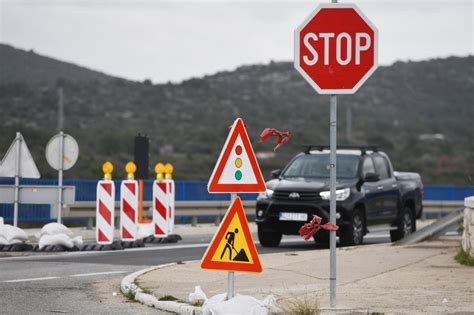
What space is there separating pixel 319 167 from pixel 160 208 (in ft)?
11.2

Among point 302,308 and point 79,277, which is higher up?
point 302,308

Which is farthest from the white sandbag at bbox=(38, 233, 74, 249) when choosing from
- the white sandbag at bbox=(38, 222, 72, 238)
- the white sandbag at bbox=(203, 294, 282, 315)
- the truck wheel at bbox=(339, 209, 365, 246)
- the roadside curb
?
the white sandbag at bbox=(203, 294, 282, 315)

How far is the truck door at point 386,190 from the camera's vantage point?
22.0 meters

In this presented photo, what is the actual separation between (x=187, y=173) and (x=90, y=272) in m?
40.6

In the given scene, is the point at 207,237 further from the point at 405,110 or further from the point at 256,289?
the point at 405,110

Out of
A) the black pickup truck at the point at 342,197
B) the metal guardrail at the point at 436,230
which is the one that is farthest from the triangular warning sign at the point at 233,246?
the metal guardrail at the point at 436,230

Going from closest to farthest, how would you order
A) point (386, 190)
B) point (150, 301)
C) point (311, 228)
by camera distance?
point (311, 228), point (150, 301), point (386, 190)

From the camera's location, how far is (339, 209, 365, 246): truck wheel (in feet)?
66.8

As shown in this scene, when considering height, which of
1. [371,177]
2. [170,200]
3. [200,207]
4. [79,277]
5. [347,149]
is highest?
[347,149]

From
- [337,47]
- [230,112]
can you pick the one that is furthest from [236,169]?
[230,112]

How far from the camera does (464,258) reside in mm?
15633

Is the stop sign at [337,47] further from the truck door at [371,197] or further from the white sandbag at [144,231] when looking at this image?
the white sandbag at [144,231]

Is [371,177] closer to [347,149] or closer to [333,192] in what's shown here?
[347,149]

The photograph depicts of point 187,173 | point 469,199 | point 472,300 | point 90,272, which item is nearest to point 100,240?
point 90,272
